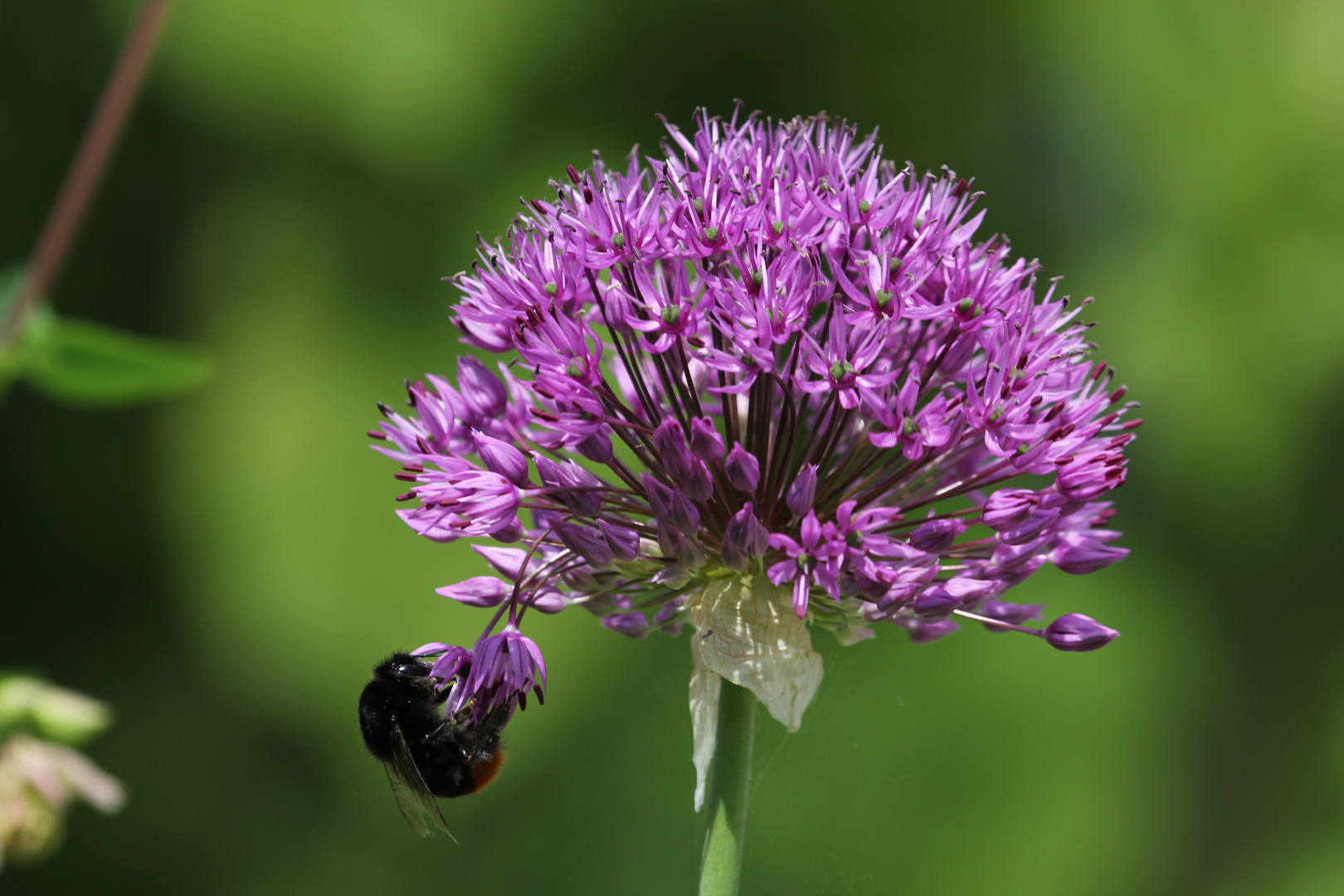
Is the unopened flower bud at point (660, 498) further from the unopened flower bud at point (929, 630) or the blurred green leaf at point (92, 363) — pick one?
the blurred green leaf at point (92, 363)

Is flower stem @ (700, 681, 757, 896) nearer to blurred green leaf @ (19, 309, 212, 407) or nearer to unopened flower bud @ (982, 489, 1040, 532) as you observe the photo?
unopened flower bud @ (982, 489, 1040, 532)

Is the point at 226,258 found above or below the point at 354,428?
above

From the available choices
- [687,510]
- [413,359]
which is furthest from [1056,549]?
[413,359]

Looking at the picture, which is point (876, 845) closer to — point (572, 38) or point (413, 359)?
point (413, 359)

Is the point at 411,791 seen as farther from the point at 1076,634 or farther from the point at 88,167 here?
the point at 88,167

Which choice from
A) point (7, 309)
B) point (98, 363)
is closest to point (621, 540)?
point (98, 363)

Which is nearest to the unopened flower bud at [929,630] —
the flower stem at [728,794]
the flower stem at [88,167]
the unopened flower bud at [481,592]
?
the flower stem at [728,794]

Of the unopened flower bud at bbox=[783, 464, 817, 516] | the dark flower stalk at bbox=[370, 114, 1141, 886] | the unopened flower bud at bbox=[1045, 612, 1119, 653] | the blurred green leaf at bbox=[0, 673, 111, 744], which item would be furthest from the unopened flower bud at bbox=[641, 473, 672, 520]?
the blurred green leaf at bbox=[0, 673, 111, 744]
